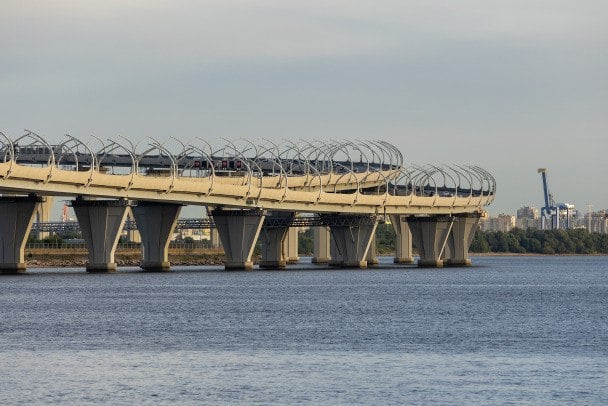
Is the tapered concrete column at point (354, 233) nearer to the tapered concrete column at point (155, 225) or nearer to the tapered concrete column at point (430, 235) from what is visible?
the tapered concrete column at point (430, 235)

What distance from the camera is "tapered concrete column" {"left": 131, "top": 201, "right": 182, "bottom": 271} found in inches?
5738

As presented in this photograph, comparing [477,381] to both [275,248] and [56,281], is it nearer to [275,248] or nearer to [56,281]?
[56,281]

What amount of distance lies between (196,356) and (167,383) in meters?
8.17

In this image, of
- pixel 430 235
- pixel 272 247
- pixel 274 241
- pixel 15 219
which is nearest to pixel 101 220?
pixel 15 219

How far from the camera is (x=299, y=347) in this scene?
6306 cm

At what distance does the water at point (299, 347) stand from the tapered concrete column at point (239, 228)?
1698 inches

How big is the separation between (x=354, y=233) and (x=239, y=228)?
29.2m

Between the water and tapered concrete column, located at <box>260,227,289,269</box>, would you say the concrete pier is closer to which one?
tapered concrete column, located at <box>260,227,289,269</box>

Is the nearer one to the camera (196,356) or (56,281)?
(196,356)

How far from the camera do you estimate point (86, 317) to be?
81.1 metres

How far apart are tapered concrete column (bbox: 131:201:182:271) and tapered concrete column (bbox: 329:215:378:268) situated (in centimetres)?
3385

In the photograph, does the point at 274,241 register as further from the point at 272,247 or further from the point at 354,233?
the point at 354,233

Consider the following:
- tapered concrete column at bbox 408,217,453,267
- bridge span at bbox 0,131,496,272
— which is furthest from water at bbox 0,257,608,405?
tapered concrete column at bbox 408,217,453,267

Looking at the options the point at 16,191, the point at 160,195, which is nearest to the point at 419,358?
the point at 16,191
